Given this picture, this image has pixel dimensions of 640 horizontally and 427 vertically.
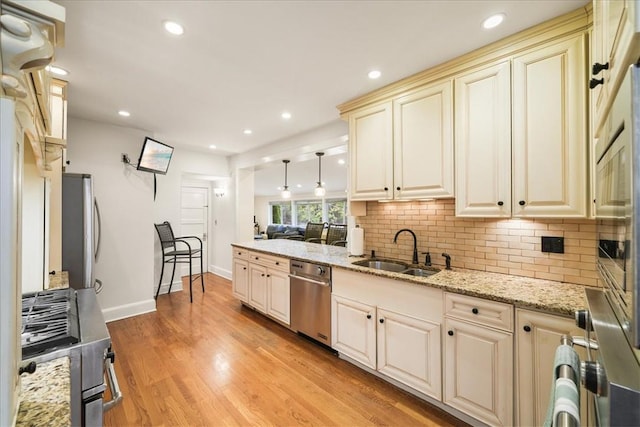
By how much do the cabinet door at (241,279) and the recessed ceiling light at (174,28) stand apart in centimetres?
263

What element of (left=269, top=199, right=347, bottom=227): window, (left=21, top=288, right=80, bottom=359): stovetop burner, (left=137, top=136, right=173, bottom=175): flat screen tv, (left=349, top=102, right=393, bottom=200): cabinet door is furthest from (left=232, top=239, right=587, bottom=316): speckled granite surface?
(left=269, top=199, right=347, bottom=227): window

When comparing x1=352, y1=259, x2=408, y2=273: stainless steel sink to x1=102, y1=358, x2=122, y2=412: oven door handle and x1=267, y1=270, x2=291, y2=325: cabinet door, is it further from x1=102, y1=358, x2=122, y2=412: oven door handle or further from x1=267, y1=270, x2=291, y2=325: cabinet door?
x1=102, y1=358, x2=122, y2=412: oven door handle

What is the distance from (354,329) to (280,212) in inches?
386

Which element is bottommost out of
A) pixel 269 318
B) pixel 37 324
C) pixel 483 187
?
pixel 269 318

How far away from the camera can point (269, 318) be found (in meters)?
3.46

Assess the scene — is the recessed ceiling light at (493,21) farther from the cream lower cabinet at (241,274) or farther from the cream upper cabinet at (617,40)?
the cream lower cabinet at (241,274)

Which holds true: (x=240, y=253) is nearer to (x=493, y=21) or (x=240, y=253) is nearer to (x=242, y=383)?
(x=242, y=383)

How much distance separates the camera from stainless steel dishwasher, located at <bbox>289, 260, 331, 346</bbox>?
100 inches

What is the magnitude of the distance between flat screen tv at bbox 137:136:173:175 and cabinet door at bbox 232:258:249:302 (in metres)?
1.67

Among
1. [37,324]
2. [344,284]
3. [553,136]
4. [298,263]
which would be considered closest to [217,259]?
[298,263]

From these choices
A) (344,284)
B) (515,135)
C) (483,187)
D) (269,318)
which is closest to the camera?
(515,135)

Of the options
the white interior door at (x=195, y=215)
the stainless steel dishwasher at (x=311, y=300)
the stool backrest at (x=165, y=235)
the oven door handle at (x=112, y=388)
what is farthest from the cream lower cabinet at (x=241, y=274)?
the oven door handle at (x=112, y=388)

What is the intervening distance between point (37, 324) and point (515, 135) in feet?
8.89

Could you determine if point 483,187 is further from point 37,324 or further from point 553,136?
point 37,324
